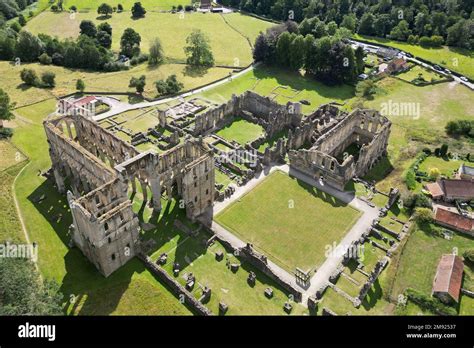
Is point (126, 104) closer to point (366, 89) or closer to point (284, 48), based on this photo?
point (284, 48)

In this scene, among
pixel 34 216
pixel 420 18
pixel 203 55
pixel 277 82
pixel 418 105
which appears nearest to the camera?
pixel 34 216

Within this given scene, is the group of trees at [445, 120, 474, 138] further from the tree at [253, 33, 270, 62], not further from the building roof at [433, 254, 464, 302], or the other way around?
the tree at [253, 33, 270, 62]

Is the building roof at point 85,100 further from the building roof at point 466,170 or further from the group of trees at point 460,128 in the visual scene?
the group of trees at point 460,128

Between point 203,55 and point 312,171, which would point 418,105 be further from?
point 203,55

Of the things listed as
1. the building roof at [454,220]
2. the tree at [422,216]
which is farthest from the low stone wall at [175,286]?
the building roof at [454,220]

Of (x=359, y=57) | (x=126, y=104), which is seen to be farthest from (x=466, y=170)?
(x=126, y=104)

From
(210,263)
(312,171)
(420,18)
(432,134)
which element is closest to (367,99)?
(432,134)
